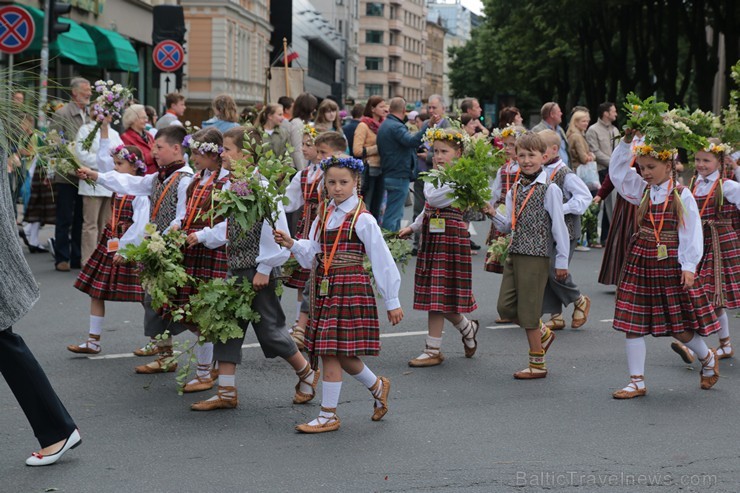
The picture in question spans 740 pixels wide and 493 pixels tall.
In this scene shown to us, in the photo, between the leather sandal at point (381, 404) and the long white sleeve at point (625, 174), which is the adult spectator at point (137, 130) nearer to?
the long white sleeve at point (625, 174)

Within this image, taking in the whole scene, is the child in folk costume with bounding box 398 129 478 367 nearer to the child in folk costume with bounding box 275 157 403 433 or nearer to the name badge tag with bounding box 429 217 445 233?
the name badge tag with bounding box 429 217 445 233

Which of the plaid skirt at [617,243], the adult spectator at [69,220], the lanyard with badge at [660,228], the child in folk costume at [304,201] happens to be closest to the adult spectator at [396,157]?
the adult spectator at [69,220]

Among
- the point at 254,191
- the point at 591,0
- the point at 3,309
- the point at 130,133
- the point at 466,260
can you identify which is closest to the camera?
the point at 3,309

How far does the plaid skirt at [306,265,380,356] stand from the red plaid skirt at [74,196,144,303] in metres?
2.53

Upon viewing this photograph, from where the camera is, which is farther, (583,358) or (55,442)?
(583,358)

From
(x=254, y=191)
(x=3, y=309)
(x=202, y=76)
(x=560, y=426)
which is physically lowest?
(x=560, y=426)

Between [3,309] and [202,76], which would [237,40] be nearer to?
[202,76]

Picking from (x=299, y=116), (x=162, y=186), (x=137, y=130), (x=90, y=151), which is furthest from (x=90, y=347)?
(x=299, y=116)

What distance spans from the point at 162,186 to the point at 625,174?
3379 mm

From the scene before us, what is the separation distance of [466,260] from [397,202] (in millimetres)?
7677

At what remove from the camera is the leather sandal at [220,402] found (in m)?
7.46

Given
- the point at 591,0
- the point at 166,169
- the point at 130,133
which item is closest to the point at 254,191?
the point at 166,169

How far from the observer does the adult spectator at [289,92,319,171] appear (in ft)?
47.3

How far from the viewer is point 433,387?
827 cm
